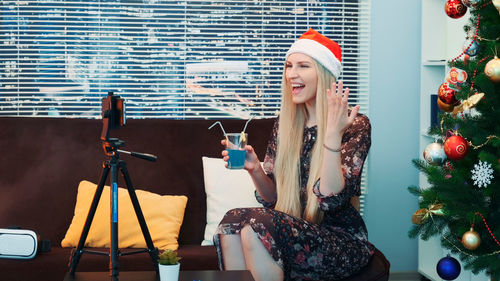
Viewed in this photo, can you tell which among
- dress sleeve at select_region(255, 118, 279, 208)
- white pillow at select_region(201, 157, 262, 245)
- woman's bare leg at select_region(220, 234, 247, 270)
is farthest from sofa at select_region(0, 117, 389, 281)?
woman's bare leg at select_region(220, 234, 247, 270)

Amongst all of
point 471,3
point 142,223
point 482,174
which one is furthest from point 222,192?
point 471,3

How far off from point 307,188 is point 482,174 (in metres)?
0.79

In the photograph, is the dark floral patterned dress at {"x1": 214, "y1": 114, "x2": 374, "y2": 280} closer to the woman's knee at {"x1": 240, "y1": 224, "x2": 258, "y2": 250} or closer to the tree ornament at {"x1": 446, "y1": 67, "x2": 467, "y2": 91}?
the woman's knee at {"x1": 240, "y1": 224, "x2": 258, "y2": 250}

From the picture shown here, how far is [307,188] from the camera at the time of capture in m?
2.80

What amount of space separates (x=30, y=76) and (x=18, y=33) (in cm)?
26

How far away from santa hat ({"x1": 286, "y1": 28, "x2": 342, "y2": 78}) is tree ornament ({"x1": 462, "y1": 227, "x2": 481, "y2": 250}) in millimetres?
940

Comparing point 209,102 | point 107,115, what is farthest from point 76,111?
point 107,115

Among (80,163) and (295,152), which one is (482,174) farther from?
(80,163)

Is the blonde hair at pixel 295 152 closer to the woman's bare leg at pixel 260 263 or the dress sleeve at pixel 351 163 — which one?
the dress sleeve at pixel 351 163

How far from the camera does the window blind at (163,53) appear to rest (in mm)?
3898

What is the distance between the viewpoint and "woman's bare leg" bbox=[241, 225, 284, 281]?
246 centimetres

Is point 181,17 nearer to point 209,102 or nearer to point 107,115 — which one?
point 209,102

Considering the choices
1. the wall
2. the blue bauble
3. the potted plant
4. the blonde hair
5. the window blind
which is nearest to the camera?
the potted plant

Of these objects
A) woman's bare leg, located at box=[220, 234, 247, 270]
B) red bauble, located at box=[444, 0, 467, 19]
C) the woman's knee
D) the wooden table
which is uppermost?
red bauble, located at box=[444, 0, 467, 19]
